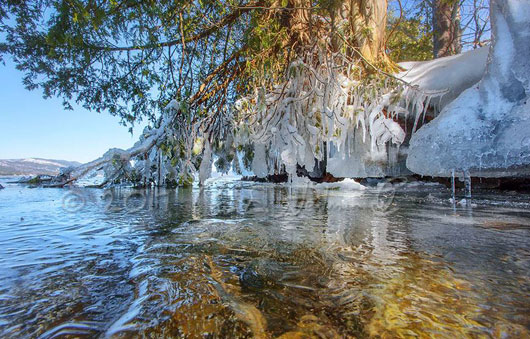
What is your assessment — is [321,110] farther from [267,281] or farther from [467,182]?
[267,281]

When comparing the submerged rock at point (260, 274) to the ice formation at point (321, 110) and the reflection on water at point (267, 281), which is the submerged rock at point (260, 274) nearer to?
the reflection on water at point (267, 281)

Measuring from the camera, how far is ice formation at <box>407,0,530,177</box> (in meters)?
2.34

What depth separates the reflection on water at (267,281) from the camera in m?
0.71

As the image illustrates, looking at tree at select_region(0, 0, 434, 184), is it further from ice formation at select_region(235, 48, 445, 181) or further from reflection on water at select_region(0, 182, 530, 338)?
reflection on water at select_region(0, 182, 530, 338)

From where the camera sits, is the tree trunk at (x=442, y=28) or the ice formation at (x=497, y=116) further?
the tree trunk at (x=442, y=28)

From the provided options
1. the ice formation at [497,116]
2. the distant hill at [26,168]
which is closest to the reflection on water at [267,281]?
the ice formation at [497,116]

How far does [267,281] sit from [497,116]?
9.17ft

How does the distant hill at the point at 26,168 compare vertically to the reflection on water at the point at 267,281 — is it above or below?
above

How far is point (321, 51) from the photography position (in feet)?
11.5

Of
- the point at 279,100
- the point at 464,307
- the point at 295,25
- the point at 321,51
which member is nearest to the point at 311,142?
the point at 279,100

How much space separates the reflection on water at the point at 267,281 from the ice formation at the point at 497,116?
96cm

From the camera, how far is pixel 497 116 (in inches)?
96.8

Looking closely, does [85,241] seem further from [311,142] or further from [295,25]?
[295,25]

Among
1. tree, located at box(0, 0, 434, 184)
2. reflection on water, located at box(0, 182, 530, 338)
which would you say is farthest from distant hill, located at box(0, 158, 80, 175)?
reflection on water, located at box(0, 182, 530, 338)
